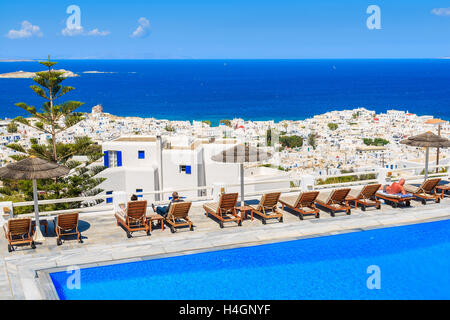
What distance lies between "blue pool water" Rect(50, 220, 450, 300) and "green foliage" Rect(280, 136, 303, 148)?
184 ft

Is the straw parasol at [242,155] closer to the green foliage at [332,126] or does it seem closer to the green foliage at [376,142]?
the green foliage at [376,142]

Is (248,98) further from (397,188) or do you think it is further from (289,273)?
(289,273)

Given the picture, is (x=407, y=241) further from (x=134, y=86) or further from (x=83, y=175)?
(x=134, y=86)

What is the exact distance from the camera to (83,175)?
754 inches

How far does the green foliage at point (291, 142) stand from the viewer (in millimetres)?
65244

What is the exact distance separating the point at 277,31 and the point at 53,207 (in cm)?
15085

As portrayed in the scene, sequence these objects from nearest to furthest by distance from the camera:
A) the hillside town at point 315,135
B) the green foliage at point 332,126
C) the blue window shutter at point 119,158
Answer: the blue window shutter at point 119,158 < the hillside town at point 315,135 < the green foliage at point 332,126

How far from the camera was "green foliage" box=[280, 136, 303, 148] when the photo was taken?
6524 centimetres

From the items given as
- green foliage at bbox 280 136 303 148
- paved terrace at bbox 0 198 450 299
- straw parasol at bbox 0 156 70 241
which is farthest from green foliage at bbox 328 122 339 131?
straw parasol at bbox 0 156 70 241

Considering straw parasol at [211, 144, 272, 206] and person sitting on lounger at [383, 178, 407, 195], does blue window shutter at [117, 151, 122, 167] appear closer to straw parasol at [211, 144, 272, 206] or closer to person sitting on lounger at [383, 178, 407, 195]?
straw parasol at [211, 144, 272, 206]

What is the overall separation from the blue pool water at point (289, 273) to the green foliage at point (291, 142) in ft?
184

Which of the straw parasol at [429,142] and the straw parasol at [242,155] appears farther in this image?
the straw parasol at [429,142]

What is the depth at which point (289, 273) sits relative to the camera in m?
7.99

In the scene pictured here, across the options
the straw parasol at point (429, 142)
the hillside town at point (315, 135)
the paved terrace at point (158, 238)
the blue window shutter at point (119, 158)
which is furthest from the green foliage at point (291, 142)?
the paved terrace at point (158, 238)
